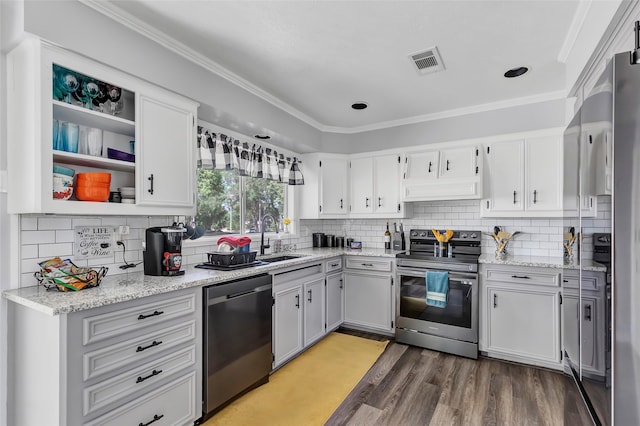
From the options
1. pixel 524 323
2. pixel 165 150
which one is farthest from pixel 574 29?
pixel 165 150

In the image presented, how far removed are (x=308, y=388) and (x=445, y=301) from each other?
158cm

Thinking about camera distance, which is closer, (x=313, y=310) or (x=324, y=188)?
(x=313, y=310)

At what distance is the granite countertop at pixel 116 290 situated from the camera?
149 centimetres

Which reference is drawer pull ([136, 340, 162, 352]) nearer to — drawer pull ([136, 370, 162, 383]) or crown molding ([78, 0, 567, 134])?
drawer pull ([136, 370, 162, 383])

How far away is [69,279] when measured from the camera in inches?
68.1

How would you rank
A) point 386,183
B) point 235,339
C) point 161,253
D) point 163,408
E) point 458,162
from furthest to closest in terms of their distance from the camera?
point 386,183 → point 458,162 → point 235,339 → point 161,253 → point 163,408

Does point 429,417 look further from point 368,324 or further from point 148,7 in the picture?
point 148,7

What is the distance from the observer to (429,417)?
2223 mm

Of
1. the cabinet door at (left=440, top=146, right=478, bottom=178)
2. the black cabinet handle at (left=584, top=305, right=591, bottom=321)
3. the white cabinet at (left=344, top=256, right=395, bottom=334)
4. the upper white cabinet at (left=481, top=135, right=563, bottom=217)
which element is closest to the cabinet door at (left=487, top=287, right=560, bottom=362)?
the upper white cabinet at (left=481, top=135, right=563, bottom=217)

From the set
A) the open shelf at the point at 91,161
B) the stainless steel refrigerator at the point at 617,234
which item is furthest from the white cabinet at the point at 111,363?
the stainless steel refrigerator at the point at 617,234

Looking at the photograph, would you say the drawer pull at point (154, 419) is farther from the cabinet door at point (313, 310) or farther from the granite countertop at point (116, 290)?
the cabinet door at point (313, 310)

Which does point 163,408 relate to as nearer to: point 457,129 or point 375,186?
point 375,186

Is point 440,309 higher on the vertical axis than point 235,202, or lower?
lower

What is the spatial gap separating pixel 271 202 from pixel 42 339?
8.39ft
